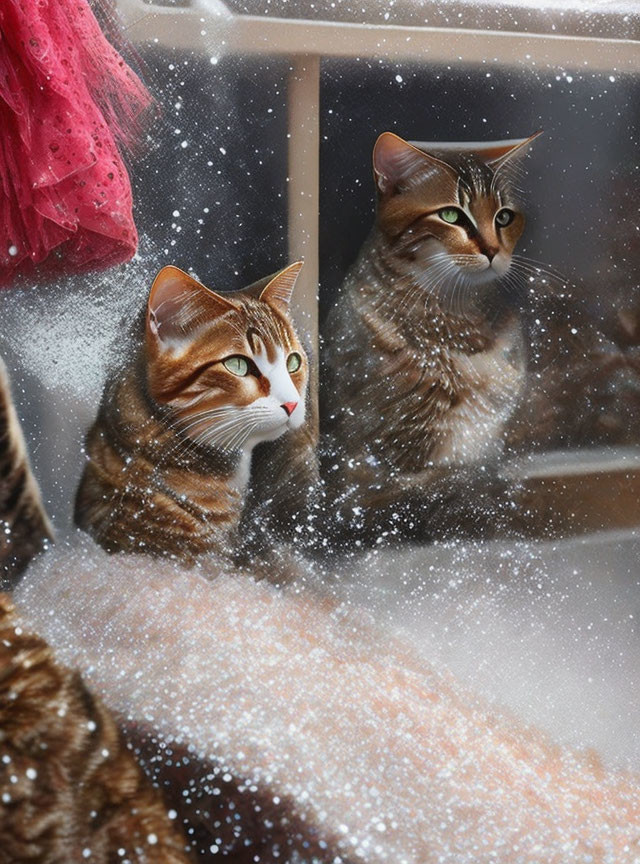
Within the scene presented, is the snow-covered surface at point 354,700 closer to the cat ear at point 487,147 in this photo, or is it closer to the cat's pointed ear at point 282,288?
the cat's pointed ear at point 282,288

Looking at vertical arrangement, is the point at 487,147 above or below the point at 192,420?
above

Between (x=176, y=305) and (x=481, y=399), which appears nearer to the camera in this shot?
(x=176, y=305)

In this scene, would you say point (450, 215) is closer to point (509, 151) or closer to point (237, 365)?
point (509, 151)

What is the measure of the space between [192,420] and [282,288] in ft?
0.47

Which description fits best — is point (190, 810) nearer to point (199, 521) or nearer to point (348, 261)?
point (199, 521)

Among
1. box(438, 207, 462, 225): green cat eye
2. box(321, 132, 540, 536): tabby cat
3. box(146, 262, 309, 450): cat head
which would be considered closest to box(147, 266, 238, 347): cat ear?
box(146, 262, 309, 450): cat head

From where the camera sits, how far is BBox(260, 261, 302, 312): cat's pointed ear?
0.80 metres

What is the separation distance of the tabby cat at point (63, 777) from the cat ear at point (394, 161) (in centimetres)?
50

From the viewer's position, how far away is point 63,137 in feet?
2.40

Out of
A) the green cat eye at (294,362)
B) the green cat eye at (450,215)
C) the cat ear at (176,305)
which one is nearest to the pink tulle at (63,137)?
the cat ear at (176,305)

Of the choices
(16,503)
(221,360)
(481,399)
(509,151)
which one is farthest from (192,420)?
(509,151)

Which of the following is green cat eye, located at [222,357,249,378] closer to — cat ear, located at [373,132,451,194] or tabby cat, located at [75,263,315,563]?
tabby cat, located at [75,263,315,563]

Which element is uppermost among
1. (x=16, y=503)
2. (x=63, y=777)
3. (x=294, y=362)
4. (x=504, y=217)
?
(x=504, y=217)

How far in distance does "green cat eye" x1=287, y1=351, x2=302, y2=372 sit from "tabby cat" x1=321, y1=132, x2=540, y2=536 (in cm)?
3
